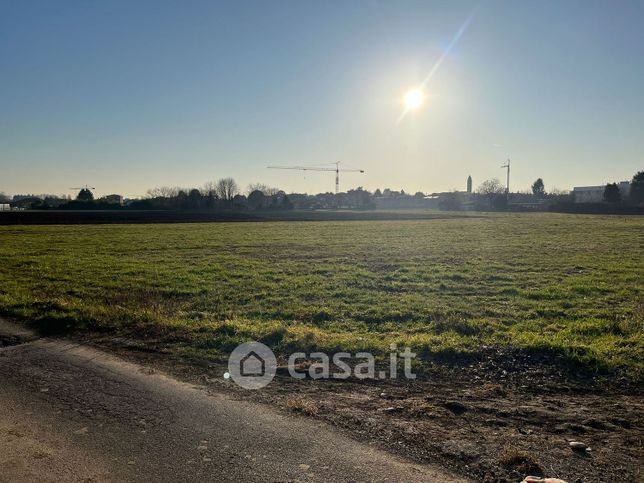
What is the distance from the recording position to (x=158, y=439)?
4266 millimetres

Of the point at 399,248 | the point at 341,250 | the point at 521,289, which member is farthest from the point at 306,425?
the point at 399,248

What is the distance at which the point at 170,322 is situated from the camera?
8.44 m

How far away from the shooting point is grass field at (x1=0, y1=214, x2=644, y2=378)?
24.4ft

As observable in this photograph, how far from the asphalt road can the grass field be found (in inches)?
76.2

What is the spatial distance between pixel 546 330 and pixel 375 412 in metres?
4.74

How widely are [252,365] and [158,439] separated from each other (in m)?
2.23

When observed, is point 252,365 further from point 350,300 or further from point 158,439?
point 350,300

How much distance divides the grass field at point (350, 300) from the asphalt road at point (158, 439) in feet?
6.35

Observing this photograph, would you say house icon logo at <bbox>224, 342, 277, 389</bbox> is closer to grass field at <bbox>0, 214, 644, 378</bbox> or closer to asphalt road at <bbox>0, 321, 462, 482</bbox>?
grass field at <bbox>0, 214, 644, 378</bbox>

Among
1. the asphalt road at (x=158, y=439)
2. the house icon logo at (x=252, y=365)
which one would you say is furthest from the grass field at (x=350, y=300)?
the asphalt road at (x=158, y=439)

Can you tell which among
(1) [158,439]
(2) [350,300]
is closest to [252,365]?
(1) [158,439]

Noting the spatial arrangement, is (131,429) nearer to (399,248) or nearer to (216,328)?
(216,328)

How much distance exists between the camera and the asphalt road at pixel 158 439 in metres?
3.72

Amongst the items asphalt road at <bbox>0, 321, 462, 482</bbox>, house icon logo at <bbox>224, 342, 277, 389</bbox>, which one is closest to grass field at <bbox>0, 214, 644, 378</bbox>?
house icon logo at <bbox>224, 342, 277, 389</bbox>
